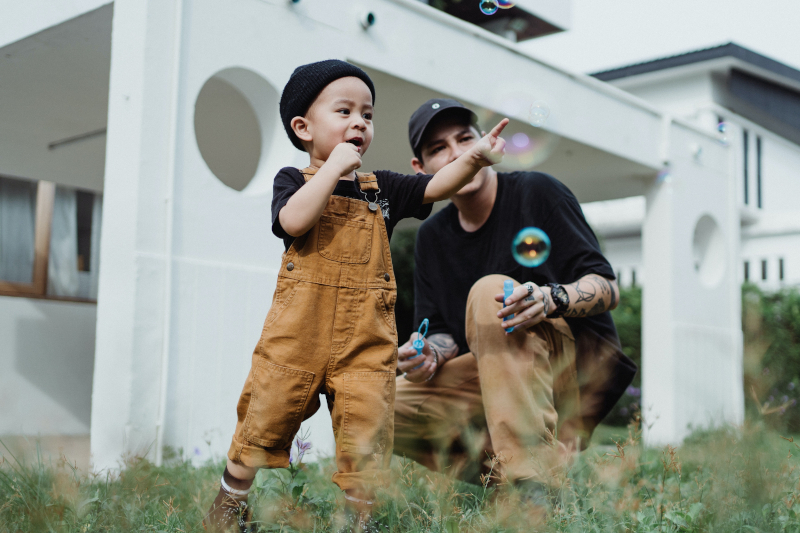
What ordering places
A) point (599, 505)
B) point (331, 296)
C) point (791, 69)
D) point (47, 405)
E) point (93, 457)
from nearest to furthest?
point (599, 505)
point (331, 296)
point (93, 457)
point (47, 405)
point (791, 69)

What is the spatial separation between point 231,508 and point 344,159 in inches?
40.7

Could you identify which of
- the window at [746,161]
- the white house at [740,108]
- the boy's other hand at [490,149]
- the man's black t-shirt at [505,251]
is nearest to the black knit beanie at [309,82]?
the boy's other hand at [490,149]

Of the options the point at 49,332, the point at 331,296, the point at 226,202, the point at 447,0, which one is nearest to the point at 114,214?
the point at 226,202

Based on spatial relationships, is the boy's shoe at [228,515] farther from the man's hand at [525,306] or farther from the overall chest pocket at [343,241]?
the man's hand at [525,306]

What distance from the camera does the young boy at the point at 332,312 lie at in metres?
1.98

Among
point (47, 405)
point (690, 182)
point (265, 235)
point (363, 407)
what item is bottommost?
point (47, 405)

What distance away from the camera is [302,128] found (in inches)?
87.7

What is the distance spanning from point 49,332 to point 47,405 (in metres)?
0.76

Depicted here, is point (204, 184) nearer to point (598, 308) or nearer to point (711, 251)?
point (598, 308)

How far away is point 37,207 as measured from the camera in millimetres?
7660

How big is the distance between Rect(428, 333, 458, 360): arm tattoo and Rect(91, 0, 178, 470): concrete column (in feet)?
5.13

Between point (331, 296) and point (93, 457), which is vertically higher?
point (331, 296)

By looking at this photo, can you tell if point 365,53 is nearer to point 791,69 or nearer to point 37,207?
point 37,207

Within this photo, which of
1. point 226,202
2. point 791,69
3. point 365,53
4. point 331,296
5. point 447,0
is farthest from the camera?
point 791,69
